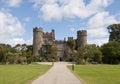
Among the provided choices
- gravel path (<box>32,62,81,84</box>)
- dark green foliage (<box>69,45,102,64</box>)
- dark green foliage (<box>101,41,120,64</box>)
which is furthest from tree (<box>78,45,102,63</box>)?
gravel path (<box>32,62,81,84</box>)

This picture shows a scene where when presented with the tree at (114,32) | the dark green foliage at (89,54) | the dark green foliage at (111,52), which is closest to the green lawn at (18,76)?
the dark green foliage at (89,54)

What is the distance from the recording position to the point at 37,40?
328ft

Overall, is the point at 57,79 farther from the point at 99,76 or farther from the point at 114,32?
the point at 114,32

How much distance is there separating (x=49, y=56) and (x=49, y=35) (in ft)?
34.4

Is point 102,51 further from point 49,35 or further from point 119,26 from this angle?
point 49,35

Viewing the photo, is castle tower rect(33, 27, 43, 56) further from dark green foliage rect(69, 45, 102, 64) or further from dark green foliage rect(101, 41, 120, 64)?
dark green foliage rect(101, 41, 120, 64)

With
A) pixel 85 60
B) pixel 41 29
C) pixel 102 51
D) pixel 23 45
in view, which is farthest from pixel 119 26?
pixel 23 45

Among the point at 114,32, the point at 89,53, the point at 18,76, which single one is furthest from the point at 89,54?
the point at 18,76

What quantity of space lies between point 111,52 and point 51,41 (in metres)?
28.9

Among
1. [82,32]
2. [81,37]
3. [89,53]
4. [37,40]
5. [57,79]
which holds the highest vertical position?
[82,32]

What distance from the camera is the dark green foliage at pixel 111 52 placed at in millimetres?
81812

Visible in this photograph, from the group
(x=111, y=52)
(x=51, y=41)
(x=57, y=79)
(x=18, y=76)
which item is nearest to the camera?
(x=57, y=79)

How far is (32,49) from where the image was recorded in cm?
10281

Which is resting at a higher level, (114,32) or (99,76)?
(114,32)
